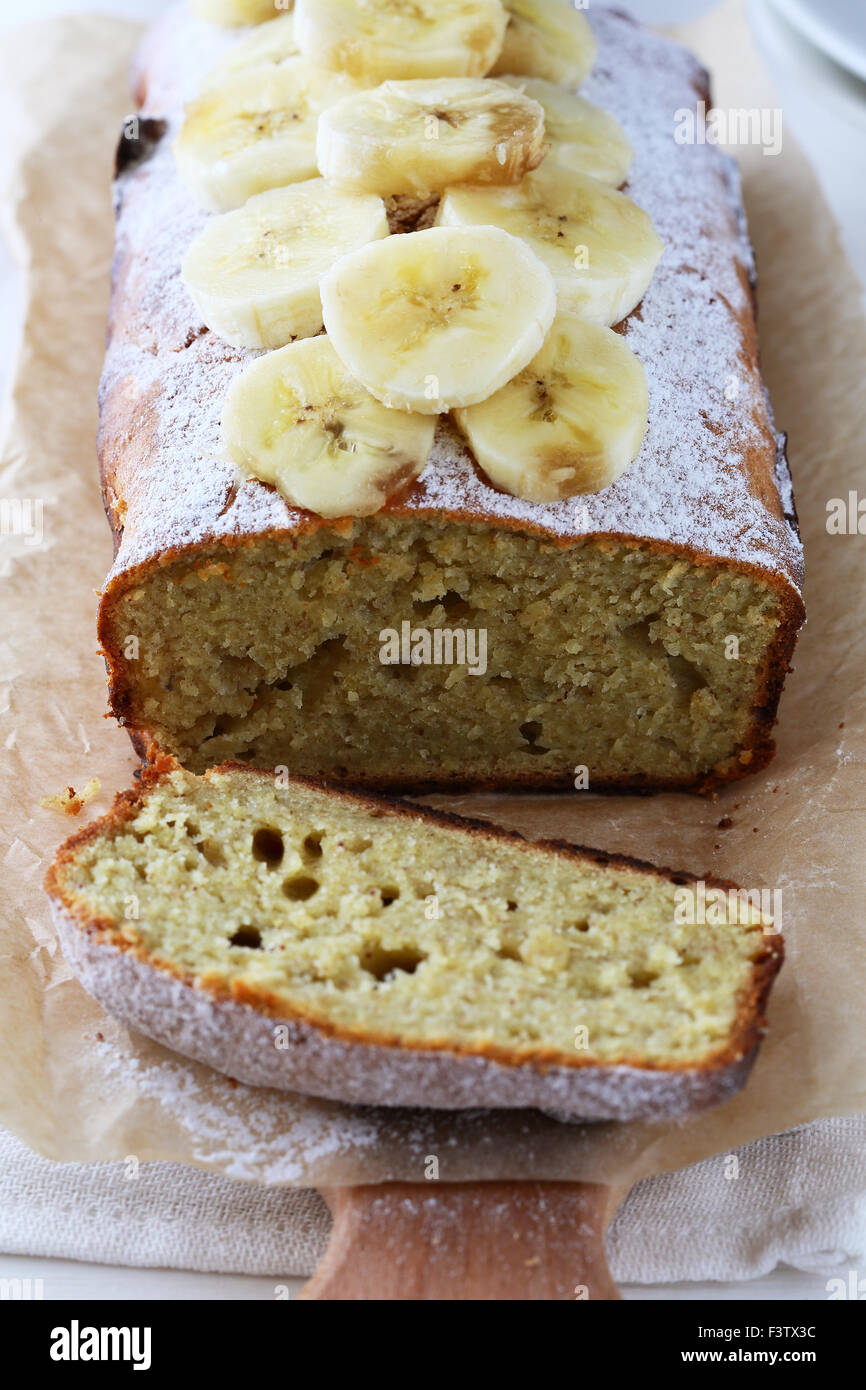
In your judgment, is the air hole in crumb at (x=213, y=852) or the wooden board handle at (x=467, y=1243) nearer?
the wooden board handle at (x=467, y=1243)

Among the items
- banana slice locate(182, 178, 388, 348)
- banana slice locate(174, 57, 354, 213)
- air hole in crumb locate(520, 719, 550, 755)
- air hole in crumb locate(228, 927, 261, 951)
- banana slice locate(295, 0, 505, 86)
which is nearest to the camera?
air hole in crumb locate(228, 927, 261, 951)

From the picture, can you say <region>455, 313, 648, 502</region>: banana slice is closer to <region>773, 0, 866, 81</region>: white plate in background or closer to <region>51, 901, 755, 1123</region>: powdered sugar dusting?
<region>51, 901, 755, 1123</region>: powdered sugar dusting

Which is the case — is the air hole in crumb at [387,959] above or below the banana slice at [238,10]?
below

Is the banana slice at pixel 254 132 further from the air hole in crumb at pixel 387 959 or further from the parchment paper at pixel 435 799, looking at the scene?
the air hole in crumb at pixel 387 959

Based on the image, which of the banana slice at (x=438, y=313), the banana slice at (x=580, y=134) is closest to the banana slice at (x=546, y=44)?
the banana slice at (x=580, y=134)

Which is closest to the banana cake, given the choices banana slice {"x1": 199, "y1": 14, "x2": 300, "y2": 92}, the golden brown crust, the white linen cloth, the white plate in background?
banana slice {"x1": 199, "y1": 14, "x2": 300, "y2": 92}

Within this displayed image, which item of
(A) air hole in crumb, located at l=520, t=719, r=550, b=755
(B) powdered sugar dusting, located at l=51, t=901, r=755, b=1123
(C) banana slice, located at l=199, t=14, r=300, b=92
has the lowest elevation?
(A) air hole in crumb, located at l=520, t=719, r=550, b=755

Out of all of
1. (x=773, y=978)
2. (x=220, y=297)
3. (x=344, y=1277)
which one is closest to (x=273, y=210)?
(x=220, y=297)

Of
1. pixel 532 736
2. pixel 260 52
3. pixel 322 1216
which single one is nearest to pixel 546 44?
pixel 260 52
